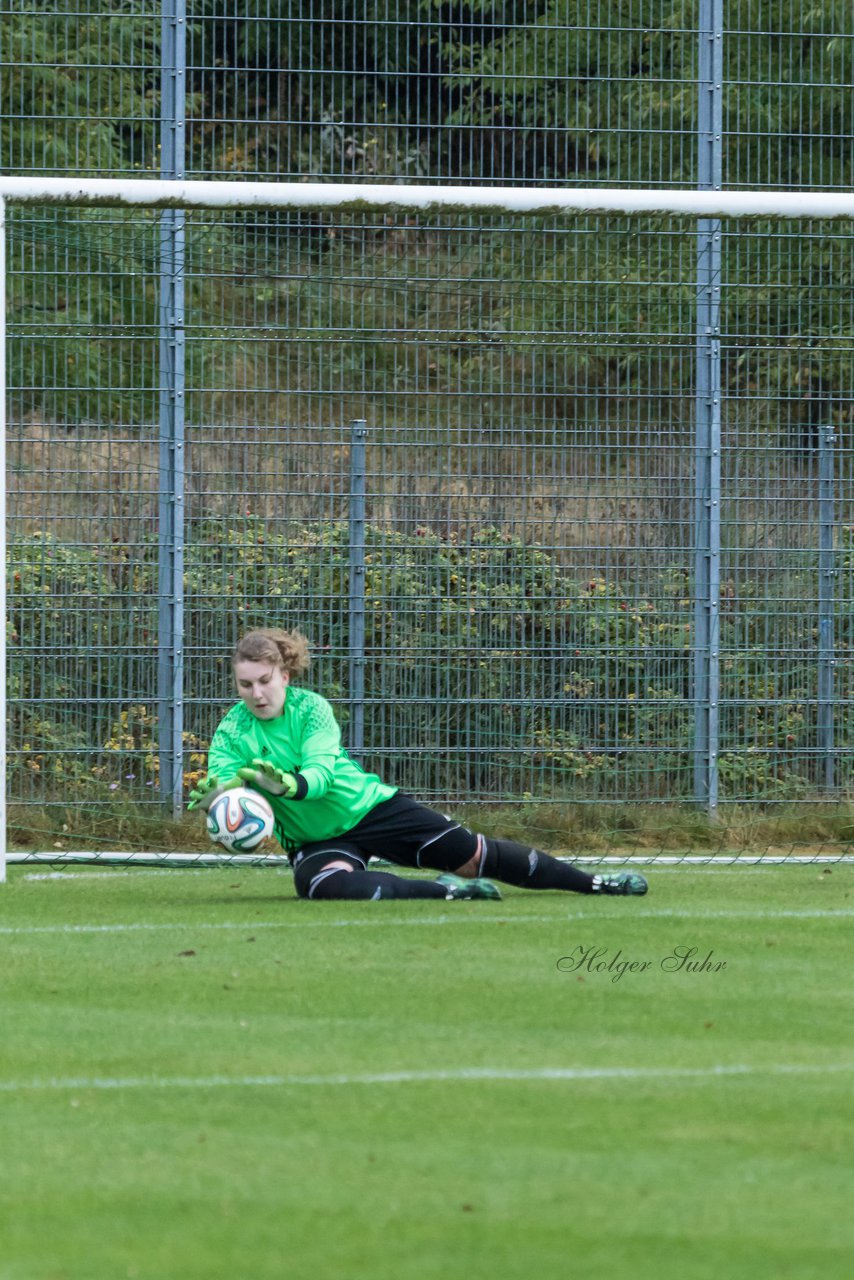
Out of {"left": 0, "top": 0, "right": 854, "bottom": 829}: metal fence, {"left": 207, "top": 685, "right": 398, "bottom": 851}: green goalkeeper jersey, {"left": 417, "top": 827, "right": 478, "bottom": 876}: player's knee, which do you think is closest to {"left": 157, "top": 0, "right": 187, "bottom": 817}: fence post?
{"left": 0, "top": 0, "right": 854, "bottom": 829}: metal fence

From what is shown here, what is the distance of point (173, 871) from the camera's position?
9156 millimetres

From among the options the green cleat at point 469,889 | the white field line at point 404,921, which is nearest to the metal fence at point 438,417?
the green cleat at point 469,889

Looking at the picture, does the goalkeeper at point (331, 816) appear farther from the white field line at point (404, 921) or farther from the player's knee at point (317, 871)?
the white field line at point (404, 921)

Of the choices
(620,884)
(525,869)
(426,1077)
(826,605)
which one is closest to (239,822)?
(525,869)

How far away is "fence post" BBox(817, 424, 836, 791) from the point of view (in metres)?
10.9

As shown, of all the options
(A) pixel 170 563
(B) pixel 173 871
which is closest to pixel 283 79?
(A) pixel 170 563

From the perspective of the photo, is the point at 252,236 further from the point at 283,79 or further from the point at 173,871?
the point at 173,871

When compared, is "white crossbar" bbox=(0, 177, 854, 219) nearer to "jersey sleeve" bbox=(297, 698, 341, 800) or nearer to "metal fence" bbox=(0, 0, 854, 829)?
"metal fence" bbox=(0, 0, 854, 829)

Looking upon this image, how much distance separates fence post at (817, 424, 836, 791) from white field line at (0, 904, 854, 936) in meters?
3.61

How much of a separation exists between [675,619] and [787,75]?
3074 mm

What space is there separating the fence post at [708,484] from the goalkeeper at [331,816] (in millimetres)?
3164

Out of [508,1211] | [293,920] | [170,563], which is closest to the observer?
[508,1211]

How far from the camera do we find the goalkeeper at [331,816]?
24.5ft
